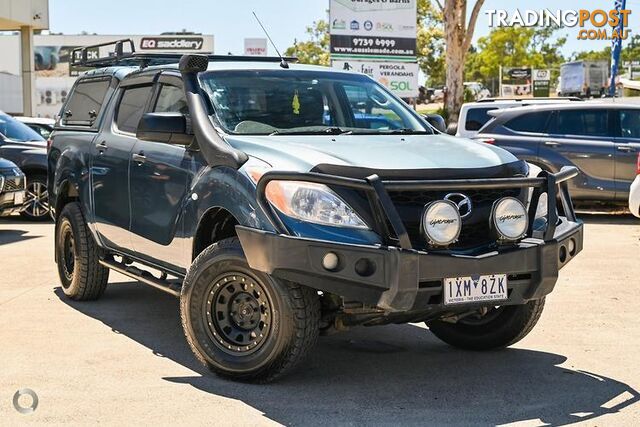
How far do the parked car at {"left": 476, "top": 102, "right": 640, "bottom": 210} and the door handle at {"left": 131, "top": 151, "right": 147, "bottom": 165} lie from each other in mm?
8941

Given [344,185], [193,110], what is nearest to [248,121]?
[193,110]

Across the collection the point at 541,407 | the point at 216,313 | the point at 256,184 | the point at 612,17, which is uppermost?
the point at 612,17

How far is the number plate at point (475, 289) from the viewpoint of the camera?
5.16m

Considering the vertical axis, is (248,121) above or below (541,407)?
above

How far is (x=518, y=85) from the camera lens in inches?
2970

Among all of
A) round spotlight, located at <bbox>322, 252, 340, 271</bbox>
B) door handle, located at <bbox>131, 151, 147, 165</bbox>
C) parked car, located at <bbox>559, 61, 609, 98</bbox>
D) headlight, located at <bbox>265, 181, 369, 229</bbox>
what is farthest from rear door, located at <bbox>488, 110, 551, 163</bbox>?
parked car, located at <bbox>559, 61, 609, 98</bbox>

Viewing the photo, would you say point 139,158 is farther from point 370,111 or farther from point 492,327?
point 492,327

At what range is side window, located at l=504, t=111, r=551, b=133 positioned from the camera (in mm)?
15125

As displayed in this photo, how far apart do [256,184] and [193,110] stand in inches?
42.5

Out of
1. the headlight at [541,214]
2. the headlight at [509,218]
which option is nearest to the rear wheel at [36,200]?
the headlight at [541,214]

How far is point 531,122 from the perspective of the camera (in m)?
15.2

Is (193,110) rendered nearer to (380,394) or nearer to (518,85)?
(380,394)

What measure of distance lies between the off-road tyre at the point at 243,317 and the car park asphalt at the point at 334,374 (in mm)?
149

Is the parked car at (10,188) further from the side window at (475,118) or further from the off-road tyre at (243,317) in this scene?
the off-road tyre at (243,317)
